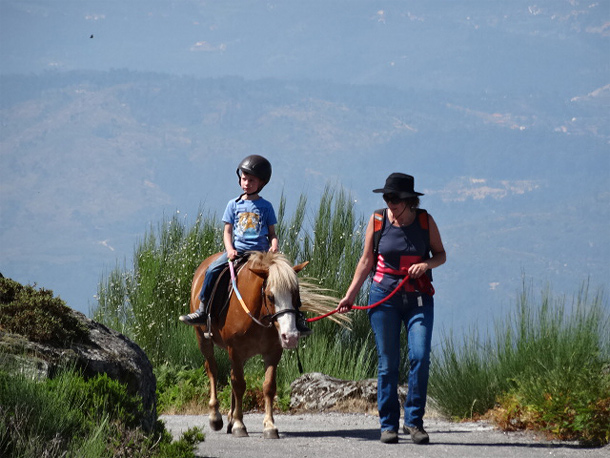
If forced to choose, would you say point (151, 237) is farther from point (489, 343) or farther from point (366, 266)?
point (366, 266)

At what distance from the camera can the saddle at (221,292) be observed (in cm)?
837

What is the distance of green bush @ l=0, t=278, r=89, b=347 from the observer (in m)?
6.71

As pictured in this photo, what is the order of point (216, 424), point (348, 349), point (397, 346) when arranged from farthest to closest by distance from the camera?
point (348, 349)
point (216, 424)
point (397, 346)

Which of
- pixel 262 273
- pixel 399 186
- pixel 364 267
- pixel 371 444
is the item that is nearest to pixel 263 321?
pixel 262 273

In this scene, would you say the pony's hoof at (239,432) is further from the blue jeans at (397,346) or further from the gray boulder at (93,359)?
the blue jeans at (397,346)

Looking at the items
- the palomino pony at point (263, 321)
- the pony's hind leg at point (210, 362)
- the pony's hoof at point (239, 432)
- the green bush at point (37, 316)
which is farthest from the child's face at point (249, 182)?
the pony's hoof at point (239, 432)

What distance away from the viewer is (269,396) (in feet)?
26.3

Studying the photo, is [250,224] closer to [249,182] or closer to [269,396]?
[249,182]

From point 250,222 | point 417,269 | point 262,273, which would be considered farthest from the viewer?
point 250,222

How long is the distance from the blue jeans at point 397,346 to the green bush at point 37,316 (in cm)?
252

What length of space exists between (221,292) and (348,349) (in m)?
5.58

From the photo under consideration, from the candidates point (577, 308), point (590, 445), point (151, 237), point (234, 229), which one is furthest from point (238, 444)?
point (151, 237)

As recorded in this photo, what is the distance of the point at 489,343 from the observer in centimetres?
972

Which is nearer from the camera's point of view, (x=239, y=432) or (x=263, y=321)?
(x=263, y=321)
